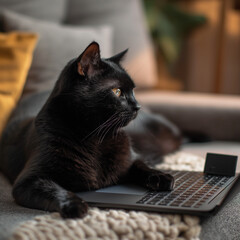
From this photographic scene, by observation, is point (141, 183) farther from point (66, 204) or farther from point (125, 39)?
point (125, 39)

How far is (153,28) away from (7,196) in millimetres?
2071

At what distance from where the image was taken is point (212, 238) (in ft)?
3.04

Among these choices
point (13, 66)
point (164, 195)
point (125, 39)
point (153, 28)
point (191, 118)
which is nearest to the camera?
point (164, 195)

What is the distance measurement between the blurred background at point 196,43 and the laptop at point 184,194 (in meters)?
1.81

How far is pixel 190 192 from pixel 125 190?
0.58 ft

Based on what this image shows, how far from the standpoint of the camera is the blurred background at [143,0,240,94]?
2869mm

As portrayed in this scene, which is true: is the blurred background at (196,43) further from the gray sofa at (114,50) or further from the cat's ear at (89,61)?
the cat's ear at (89,61)

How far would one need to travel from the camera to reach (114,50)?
198cm

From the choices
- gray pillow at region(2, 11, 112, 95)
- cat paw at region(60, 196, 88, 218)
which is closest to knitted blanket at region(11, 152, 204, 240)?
cat paw at region(60, 196, 88, 218)

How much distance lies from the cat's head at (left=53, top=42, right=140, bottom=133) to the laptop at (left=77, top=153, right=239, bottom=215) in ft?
0.63

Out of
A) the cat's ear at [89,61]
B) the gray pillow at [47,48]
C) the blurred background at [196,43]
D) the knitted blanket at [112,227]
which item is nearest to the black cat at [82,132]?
the cat's ear at [89,61]

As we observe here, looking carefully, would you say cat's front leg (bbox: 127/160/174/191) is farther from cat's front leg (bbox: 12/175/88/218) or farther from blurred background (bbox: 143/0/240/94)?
blurred background (bbox: 143/0/240/94)

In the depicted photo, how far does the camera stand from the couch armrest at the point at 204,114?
1793 millimetres

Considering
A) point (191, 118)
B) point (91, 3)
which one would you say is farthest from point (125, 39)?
point (191, 118)
